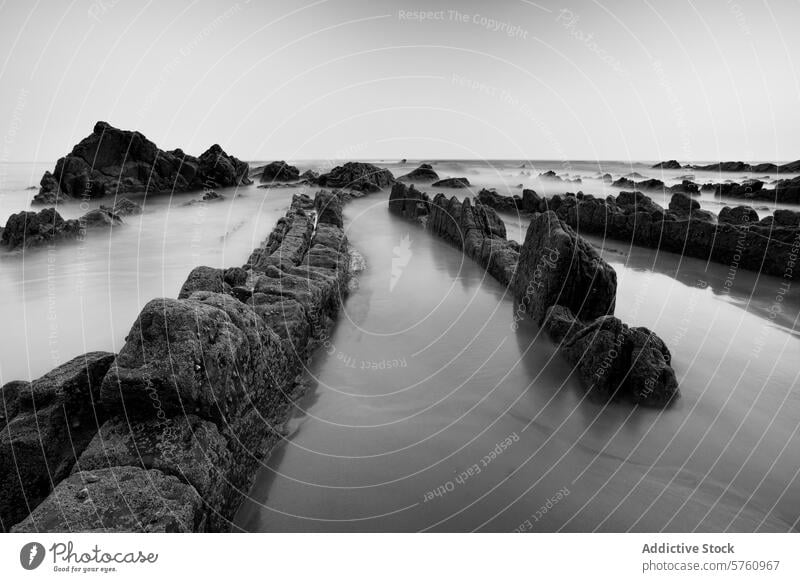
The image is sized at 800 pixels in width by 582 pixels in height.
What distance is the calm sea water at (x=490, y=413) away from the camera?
330cm

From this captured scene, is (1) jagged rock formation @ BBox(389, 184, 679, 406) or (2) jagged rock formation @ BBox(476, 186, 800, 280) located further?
(2) jagged rock formation @ BBox(476, 186, 800, 280)

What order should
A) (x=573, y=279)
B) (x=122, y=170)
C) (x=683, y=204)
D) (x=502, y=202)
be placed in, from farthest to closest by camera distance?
(x=122, y=170), (x=502, y=202), (x=683, y=204), (x=573, y=279)

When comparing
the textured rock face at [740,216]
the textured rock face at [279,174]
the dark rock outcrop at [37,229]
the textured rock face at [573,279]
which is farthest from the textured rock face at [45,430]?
the textured rock face at [279,174]

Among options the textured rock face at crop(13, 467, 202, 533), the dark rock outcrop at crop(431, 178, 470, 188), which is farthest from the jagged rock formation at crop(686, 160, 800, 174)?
the textured rock face at crop(13, 467, 202, 533)

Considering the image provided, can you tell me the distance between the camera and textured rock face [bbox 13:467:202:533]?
234cm

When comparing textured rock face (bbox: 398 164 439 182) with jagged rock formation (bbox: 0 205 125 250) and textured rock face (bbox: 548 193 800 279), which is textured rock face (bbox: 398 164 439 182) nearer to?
textured rock face (bbox: 548 193 800 279)

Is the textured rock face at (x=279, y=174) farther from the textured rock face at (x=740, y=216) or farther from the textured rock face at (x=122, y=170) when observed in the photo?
the textured rock face at (x=740, y=216)

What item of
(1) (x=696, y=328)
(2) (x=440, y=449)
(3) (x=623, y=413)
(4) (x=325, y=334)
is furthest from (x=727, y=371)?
(4) (x=325, y=334)

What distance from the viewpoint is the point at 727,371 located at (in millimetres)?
5309

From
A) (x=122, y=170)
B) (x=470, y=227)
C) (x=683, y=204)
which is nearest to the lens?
(x=470, y=227)

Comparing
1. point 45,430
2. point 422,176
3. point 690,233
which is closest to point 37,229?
point 45,430

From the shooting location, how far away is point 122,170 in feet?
82.0
